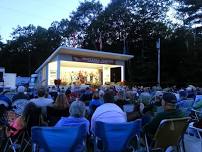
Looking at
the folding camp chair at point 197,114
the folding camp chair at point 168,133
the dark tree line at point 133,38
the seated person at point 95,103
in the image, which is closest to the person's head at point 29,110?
the folding camp chair at point 168,133

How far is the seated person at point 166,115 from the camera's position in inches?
208

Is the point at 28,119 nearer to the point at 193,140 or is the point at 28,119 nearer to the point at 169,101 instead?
the point at 169,101

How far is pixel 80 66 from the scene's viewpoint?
31438 mm

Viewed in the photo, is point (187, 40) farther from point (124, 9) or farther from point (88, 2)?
point (88, 2)

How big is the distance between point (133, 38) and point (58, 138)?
4443cm

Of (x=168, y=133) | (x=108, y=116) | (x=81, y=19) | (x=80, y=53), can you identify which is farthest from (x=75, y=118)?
(x=81, y=19)

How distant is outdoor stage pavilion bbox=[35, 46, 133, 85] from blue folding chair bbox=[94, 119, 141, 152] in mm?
21956

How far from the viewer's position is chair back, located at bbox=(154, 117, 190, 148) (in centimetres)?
493

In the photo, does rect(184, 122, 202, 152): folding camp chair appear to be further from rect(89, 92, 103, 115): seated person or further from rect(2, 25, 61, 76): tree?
rect(2, 25, 61, 76): tree

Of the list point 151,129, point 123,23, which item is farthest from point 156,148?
point 123,23

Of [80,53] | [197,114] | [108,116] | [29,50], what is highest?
[29,50]

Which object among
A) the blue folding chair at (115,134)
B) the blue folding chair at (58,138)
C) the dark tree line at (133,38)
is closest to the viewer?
the blue folding chair at (58,138)

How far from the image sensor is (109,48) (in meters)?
50.3

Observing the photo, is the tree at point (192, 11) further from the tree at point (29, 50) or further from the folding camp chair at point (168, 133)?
the folding camp chair at point (168, 133)
